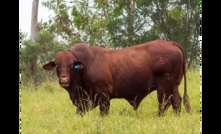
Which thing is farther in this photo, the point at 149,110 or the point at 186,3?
the point at 186,3

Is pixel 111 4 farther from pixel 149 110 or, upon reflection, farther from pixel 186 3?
pixel 149 110

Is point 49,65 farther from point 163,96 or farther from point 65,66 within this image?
point 163,96

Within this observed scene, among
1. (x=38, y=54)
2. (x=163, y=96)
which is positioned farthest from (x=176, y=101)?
(x=38, y=54)

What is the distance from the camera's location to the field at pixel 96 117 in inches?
151

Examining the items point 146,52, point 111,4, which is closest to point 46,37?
point 146,52

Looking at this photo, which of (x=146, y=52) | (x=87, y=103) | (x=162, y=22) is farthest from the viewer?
(x=162, y=22)

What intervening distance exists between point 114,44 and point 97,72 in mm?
2964

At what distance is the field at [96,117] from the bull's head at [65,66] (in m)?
0.48

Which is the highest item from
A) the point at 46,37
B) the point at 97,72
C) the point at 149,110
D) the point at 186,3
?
the point at 186,3

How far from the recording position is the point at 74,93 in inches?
215

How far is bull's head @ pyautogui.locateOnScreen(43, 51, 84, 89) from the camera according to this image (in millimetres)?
4848

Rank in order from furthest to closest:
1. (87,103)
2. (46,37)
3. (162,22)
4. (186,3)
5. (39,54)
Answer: (162,22), (186,3), (46,37), (39,54), (87,103)

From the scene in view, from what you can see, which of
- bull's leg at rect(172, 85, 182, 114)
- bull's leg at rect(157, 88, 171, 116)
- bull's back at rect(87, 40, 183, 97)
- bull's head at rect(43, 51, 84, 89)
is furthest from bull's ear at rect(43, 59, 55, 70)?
bull's leg at rect(172, 85, 182, 114)

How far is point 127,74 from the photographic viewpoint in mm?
5660
